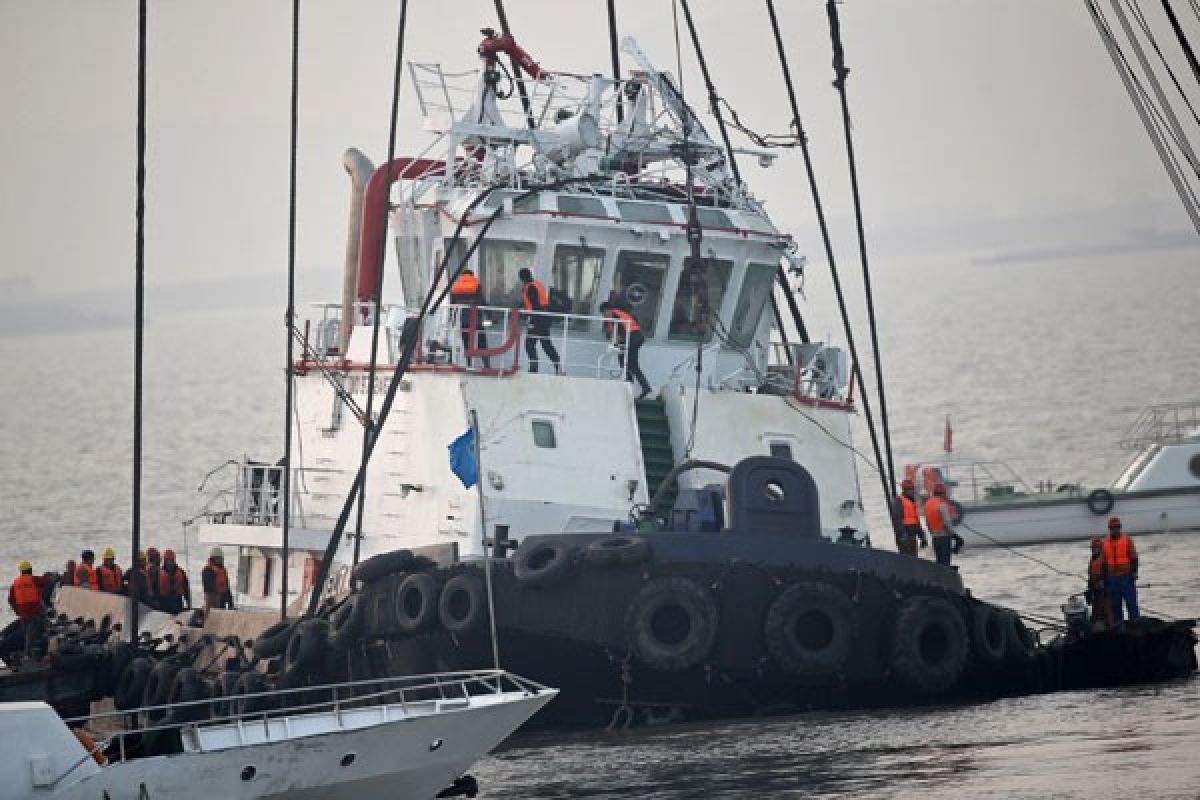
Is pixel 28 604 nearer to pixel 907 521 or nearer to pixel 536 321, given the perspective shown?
pixel 536 321

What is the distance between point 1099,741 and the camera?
2045 centimetres

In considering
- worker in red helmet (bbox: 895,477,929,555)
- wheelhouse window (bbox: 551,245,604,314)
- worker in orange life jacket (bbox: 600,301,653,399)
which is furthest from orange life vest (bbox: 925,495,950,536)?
wheelhouse window (bbox: 551,245,604,314)

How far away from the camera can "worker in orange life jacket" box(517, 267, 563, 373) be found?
2519 centimetres

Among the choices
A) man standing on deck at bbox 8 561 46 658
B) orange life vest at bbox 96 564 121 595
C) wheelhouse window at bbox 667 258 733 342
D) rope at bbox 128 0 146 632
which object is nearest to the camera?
rope at bbox 128 0 146 632

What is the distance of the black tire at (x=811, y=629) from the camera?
21938mm

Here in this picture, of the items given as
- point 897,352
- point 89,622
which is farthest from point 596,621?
point 897,352

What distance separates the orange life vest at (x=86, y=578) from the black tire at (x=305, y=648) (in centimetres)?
694

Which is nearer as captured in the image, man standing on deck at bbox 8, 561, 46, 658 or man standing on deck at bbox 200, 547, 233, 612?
man standing on deck at bbox 200, 547, 233, 612

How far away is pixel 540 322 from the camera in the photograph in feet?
83.6

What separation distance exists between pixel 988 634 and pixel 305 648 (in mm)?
5743

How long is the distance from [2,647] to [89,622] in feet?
3.19

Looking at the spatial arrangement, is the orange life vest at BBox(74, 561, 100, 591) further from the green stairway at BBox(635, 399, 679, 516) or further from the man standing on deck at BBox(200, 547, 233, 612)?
the green stairway at BBox(635, 399, 679, 516)

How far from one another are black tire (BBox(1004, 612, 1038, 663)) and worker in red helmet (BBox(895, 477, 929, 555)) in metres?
1.45

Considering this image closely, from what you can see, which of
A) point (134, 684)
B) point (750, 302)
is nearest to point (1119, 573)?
point (750, 302)
